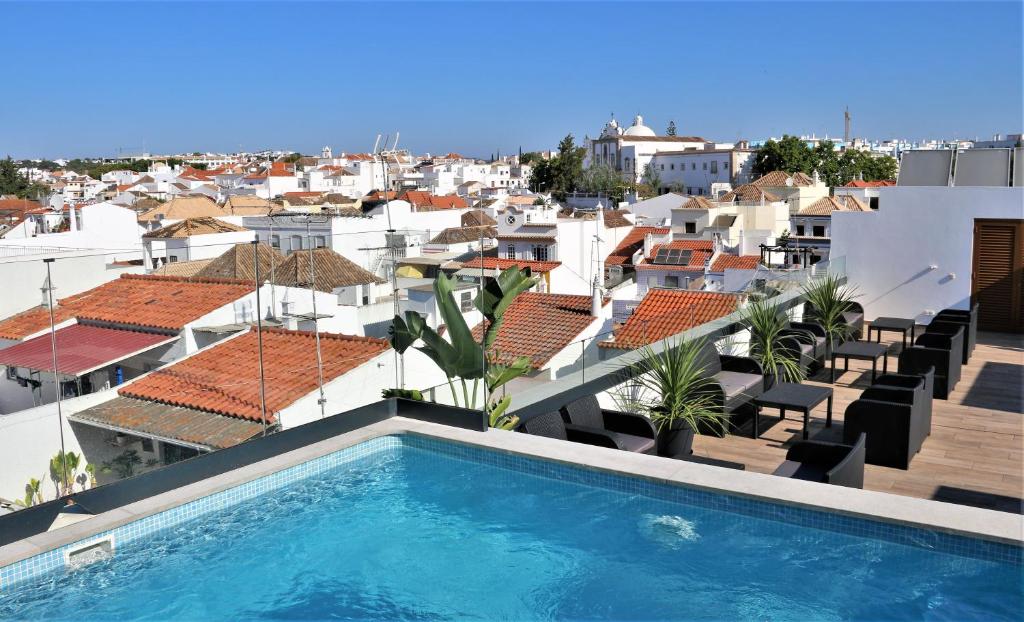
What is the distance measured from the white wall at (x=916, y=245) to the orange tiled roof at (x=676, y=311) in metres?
2.37

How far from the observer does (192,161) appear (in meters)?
150

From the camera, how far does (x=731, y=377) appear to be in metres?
7.36

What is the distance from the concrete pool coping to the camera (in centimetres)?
444

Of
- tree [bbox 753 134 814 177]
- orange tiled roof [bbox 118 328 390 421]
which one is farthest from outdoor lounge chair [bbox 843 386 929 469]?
tree [bbox 753 134 814 177]

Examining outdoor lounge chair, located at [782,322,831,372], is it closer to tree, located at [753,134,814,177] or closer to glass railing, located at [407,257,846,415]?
glass railing, located at [407,257,846,415]

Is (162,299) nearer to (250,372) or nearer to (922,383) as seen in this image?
(250,372)

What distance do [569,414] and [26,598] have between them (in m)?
3.65

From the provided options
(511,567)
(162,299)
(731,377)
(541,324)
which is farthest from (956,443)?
(162,299)

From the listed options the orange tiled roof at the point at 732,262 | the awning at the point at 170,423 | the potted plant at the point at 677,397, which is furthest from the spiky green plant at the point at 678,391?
the orange tiled roof at the point at 732,262

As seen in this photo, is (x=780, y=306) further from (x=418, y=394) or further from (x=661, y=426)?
(x=418, y=394)

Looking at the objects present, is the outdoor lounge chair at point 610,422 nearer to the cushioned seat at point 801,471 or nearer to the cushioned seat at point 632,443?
the cushioned seat at point 632,443

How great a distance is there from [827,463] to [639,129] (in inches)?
4507

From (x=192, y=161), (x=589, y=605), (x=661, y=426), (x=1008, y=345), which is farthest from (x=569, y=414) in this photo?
(x=192, y=161)

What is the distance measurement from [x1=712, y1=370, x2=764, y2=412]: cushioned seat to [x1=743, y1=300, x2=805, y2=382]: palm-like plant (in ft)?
1.91
